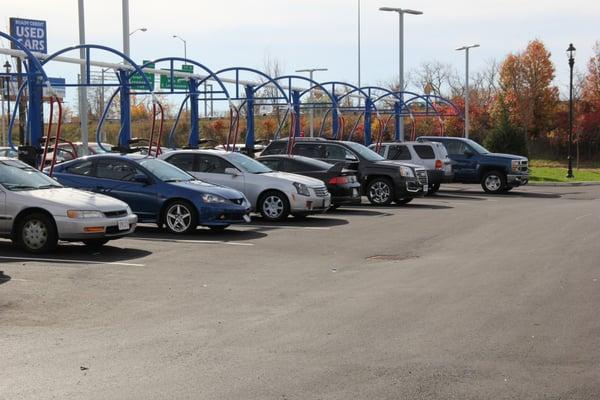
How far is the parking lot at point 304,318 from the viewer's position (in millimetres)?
6121

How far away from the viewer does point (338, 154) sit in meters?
24.3

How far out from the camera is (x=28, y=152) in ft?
58.5

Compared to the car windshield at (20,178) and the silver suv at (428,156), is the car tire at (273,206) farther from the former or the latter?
the silver suv at (428,156)

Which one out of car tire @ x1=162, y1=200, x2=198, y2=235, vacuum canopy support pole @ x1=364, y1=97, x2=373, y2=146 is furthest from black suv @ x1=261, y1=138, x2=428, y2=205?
vacuum canopy support pole @ x1=364, y1=97, x2=373, y2=146

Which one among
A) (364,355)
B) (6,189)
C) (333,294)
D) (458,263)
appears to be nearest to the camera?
(364,355)

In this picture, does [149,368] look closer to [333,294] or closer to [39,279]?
[333,294]

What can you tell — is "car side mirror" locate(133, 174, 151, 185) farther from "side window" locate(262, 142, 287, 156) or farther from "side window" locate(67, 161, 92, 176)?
"side window" locate(262, 142, 287, 156)

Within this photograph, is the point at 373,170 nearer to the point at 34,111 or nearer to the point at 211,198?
the point at 211,198

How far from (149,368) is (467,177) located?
965 inches

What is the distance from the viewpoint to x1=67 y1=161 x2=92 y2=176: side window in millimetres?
16625

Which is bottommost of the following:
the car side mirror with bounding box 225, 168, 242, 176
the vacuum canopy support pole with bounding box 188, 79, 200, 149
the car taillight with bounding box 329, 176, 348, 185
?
the car taillight with bounding box 329, 176, 348, 185

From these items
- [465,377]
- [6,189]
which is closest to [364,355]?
[465,377]

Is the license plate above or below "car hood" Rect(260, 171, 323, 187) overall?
below

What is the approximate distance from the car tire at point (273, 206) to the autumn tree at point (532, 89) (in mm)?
48167
